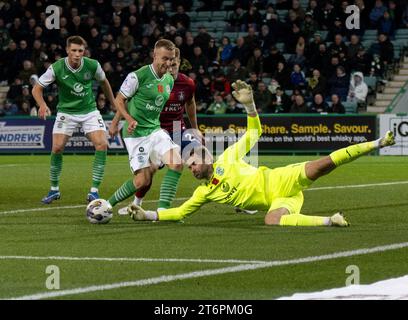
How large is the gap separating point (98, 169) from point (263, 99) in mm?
15097

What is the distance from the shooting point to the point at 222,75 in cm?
3288

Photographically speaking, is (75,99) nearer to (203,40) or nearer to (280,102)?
(280,102)

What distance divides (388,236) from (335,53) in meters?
20.4

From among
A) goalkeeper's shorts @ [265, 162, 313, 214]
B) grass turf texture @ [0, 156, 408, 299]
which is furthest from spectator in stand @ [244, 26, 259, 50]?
goalkeeper's shorts @ [265, 162, 313, 214]

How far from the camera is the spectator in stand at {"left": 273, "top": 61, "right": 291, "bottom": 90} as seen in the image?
32.5 meters

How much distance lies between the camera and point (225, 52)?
3425 centimetres

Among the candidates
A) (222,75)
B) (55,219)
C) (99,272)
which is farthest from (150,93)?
(222,75)

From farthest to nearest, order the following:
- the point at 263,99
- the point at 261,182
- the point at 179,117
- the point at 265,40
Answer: the point at 265,40, the point at 263,99, the point at 179,117, the point at 261,182

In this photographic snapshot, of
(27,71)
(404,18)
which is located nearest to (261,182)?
(404,18)

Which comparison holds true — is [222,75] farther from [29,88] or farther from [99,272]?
[99,272]

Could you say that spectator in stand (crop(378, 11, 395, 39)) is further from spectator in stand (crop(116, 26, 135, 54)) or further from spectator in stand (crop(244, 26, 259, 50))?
spectator in stand (crop(116, 26, 135, 54))

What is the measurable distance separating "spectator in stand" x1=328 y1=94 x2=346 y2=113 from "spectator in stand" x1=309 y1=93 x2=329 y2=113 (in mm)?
194

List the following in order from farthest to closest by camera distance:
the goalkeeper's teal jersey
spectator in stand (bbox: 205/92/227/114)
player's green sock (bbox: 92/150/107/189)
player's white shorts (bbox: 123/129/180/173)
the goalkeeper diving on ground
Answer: spectator in stand (bbox: 205/92/227/114) → player's green sock (bbox: 92/150/107/189) → player's white shorts (bbox: 123/129/180/173) → the goalkeeper's teal jersey → the goalkeeper diving on ground

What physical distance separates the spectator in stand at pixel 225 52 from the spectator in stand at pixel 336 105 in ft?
14.8
